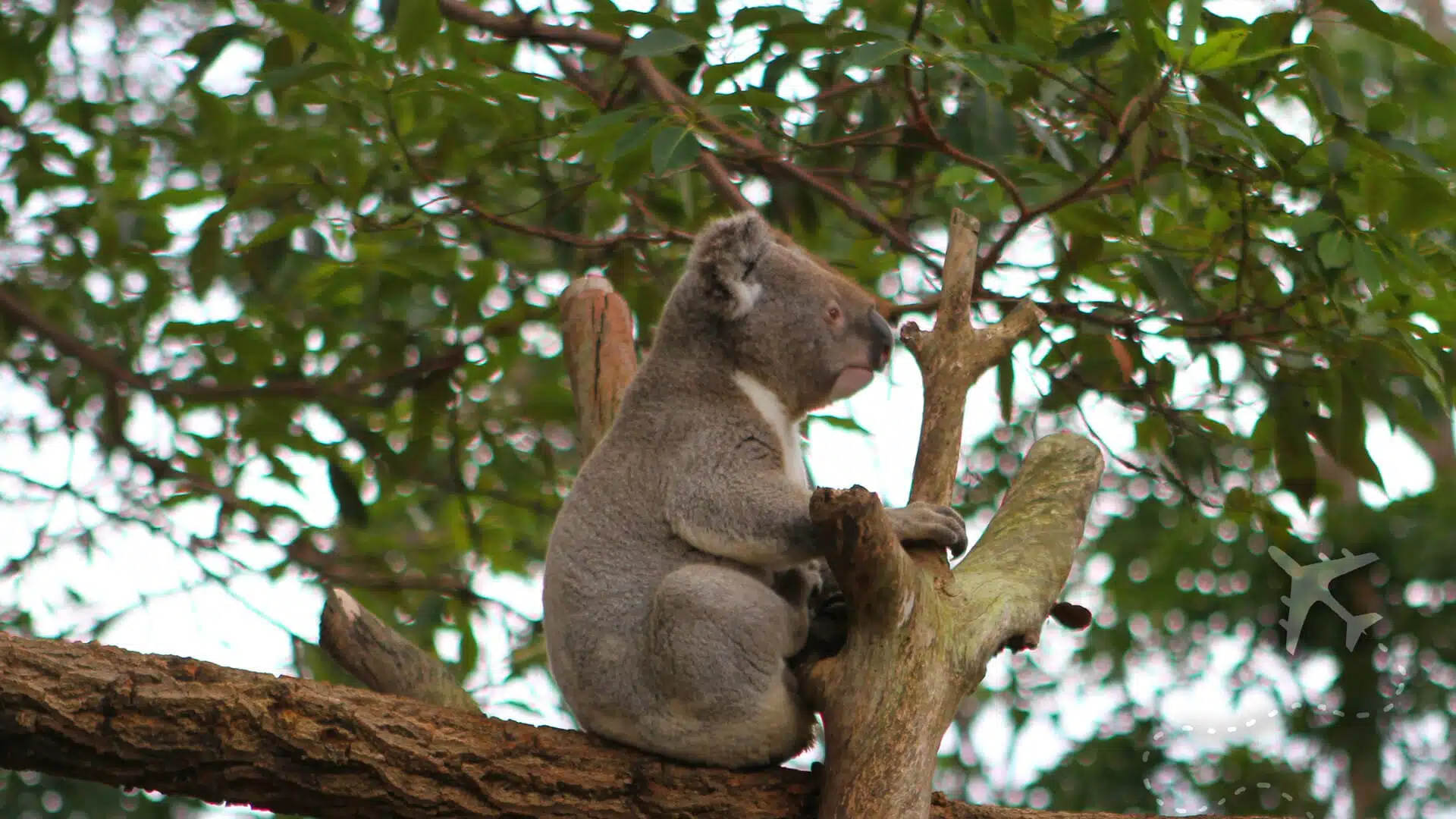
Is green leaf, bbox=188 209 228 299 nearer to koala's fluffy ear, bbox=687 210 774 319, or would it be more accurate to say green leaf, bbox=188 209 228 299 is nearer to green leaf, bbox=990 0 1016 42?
koala's fluffy ear, bbox=687 210 774 319

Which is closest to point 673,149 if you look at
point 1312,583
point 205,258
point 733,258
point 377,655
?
point 733,258

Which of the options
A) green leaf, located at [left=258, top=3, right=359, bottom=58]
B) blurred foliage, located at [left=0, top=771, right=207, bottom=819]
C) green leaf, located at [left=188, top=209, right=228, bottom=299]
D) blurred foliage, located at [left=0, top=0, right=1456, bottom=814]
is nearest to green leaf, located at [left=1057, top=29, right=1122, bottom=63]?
blurred foliage, located at [left=0, top=0, right=1456, bottom=814]

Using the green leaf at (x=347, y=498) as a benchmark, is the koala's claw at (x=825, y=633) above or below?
below

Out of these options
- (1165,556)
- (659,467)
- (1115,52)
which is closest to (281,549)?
(659,467)

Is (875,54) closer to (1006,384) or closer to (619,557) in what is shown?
(619,557)

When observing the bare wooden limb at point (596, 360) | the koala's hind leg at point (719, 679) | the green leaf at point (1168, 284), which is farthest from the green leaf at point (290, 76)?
the green leaf at point (1168, 284)

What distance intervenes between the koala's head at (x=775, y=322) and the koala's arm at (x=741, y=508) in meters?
0.28

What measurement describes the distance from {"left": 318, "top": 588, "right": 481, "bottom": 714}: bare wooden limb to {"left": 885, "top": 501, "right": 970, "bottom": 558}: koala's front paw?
1167 millimetres

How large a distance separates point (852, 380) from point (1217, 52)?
45.1 inches

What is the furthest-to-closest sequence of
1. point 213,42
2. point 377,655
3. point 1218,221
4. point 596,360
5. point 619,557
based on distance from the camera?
point 596,360 < point 1218,221 < point 213,42 < point 377,655 < point 619,557

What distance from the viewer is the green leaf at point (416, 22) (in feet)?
10.5

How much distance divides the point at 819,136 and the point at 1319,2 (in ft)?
5.56

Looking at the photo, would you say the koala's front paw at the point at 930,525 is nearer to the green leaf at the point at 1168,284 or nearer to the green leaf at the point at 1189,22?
the green leaf at the point at 1168,284

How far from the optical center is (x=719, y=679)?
2.92 m
